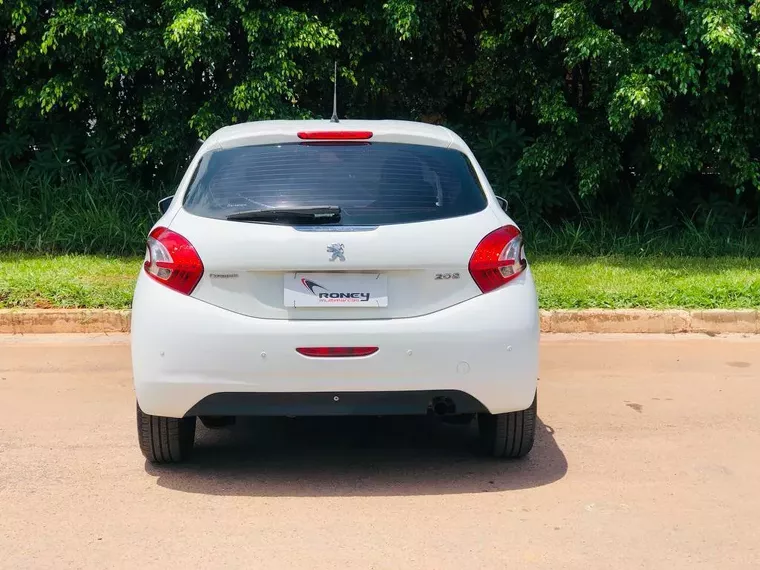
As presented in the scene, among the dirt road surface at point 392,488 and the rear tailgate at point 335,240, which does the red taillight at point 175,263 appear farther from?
the dirt road surface at point 392,488

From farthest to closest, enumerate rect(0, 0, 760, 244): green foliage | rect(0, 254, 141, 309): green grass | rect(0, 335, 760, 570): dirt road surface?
rect(0, 0, 760, 244): green foliage < rect(0, 254, 141, 309): green grass < rect(0, 335, 760, 570): dirt road surface

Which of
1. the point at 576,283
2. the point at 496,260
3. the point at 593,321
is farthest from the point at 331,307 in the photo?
the point at 576,283

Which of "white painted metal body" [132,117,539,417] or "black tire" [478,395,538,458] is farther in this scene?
"black tire" [478,395,538,458]

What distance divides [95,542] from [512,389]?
6.14 ft

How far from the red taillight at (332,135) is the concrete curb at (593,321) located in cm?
429

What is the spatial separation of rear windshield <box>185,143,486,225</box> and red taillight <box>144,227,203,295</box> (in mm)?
183

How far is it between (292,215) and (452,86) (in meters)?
9.53

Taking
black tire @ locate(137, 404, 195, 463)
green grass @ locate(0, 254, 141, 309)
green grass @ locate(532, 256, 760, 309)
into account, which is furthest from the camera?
green grass @ locate(532, 256, 760, 309)

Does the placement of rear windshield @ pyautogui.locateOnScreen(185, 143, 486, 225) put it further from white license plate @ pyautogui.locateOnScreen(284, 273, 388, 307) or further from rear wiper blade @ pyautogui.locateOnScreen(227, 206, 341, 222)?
white license plate @ pyautogui.locateOnScreen(284, 273, 388, 307)

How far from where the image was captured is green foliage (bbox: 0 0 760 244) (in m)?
12.0

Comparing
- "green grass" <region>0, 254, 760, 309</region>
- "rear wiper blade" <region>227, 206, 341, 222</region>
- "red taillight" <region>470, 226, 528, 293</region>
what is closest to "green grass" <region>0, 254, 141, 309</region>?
"green grass" <region>0, 254, 760, 309</region>

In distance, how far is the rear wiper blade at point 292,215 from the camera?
5.00 metres

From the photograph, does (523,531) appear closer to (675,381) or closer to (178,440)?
(178,440)

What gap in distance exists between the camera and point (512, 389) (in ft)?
16.5
